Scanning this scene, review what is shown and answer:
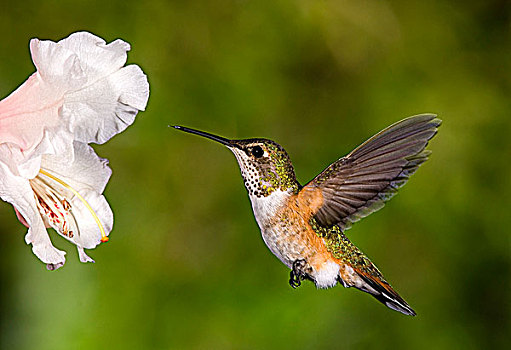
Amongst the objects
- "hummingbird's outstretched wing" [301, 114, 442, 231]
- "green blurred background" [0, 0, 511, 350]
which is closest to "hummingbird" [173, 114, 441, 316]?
"hummingbird's outstretched wing" [301, 114, 442, 231]

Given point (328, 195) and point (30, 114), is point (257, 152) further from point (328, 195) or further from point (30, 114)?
point (30, 114)

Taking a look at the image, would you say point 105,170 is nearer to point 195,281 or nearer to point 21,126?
point 21,126

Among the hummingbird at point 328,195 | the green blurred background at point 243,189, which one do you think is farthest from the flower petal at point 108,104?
the green blurred background at point 243,189

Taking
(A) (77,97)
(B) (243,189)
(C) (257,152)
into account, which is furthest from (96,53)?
(B) (243,189)

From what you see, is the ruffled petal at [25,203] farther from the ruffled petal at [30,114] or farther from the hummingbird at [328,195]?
the hummingbird at [328,195]

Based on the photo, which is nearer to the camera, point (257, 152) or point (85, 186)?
point (257, 152)

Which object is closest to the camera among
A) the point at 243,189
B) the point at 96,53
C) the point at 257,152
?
the point at 257,152
